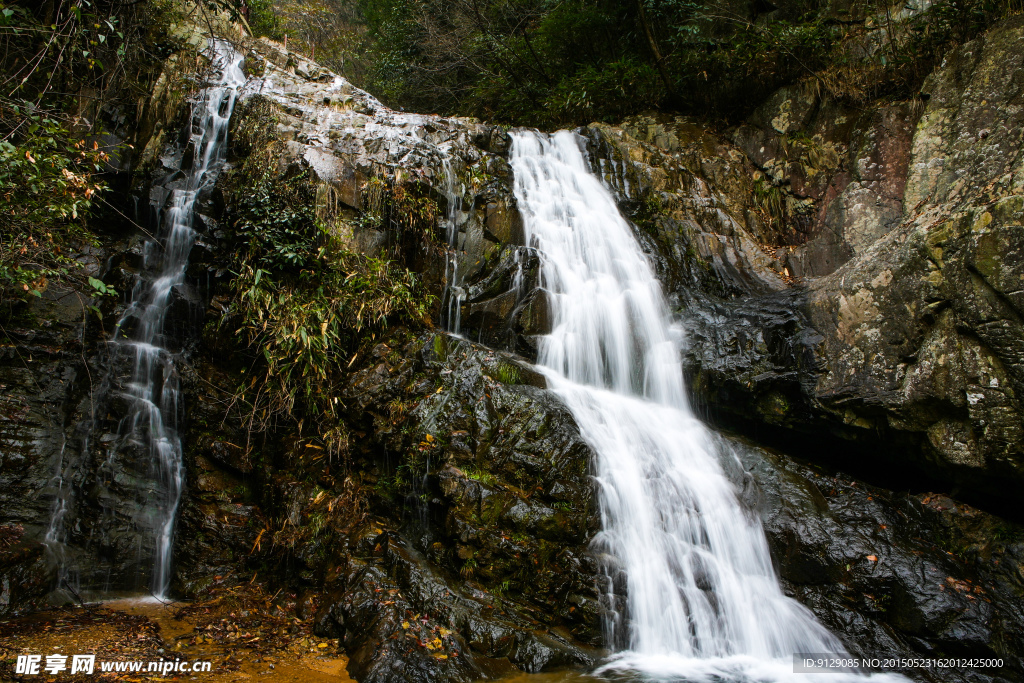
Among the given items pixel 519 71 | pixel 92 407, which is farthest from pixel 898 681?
pixel 519 71

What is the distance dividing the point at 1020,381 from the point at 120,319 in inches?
370

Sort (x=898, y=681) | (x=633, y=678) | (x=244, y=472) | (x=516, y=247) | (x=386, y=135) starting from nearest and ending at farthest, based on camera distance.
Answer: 1. (x=633, y=678)
2. (x=898, y=681)
3. (x=244, y=472)
4. (x=516, y=247)
5. (x=386, y=135)

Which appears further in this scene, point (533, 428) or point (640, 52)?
point (640, 52)

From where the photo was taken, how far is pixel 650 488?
541 cm

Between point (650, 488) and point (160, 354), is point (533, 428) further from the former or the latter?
point (160, 354)

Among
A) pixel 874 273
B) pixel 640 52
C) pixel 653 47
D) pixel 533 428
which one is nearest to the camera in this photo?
pixel 533 428

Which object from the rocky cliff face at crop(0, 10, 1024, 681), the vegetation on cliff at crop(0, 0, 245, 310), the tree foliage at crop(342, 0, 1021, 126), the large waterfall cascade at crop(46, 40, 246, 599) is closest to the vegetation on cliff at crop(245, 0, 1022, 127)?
the tree foliage at crop(342, 0, 1021, 126)

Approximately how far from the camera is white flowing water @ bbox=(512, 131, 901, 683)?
4547 mm

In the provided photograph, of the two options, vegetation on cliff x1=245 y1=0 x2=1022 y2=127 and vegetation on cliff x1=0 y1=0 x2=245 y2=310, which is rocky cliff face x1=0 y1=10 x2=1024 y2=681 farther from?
vegetation on cliff x1=245 y1=0 x2=1022 y2=127

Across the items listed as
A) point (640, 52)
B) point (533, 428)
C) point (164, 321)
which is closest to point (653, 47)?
point (640, 52)

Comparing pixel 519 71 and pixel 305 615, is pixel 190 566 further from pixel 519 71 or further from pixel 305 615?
pixel 519 71

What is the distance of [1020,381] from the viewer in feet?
15.4

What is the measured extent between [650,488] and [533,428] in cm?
138

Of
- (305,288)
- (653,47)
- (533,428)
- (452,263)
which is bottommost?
(533,428)
